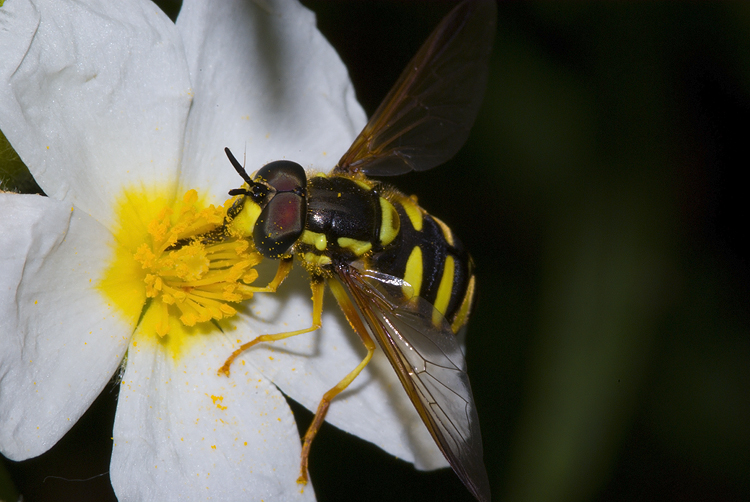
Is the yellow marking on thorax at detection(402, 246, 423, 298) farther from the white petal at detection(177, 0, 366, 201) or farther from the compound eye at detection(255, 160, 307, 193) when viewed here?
the white petal at detection(177, 0, 366, 201)

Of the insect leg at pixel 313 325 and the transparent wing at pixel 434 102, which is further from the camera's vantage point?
the transparent wing at pixel 434 102

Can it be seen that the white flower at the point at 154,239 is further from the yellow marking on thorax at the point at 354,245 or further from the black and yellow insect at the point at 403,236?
the yellow marking on thorax at the point at 354,245

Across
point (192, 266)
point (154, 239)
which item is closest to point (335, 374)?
point (192, 266)

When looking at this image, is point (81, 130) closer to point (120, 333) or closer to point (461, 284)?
point (120, 333)

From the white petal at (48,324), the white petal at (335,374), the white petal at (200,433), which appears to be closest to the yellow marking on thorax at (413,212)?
the white petal at (335,374)

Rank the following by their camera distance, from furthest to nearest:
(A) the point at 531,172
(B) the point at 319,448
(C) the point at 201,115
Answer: (A) the point at 531,172, (B) the point at 319,448, (C) the point at 201,115

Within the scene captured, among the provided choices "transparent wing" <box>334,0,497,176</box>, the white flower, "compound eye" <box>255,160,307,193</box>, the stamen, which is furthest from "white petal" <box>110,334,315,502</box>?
"transparent wing" <box>334,0,497,176</box>

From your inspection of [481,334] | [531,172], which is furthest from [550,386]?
[531,172]
